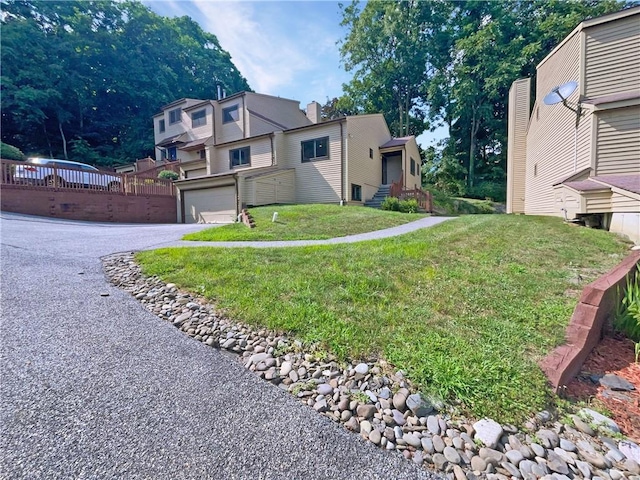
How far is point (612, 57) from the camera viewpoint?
820 centimetres

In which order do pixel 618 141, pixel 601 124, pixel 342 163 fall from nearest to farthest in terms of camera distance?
1. pixel 618 141
2. pixel 601 124
3. pixel 342 163

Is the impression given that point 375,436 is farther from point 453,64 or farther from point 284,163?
point 453,64

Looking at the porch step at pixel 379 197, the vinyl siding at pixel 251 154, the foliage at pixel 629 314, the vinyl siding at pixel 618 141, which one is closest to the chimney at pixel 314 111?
the vinyl siding at pixel 251 154

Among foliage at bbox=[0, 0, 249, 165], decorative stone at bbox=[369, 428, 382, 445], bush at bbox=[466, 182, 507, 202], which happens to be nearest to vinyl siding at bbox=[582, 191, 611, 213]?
decorative stone at bbox=[369, 428, 382, 445]

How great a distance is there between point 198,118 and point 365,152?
14.7 meters

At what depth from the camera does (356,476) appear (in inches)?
63.3

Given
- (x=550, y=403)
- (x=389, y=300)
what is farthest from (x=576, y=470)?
(x=389, y=300)

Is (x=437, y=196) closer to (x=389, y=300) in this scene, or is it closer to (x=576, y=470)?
(x=389, y=300)

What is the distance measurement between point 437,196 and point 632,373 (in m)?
21.5

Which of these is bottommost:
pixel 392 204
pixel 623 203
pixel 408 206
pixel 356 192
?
pixel 623 203

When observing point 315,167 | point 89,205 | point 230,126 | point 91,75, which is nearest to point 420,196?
point 315,167

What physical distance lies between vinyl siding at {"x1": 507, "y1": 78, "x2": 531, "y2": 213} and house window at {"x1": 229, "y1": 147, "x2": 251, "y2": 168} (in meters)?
14.9

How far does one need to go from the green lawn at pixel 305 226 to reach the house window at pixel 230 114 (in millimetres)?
12962

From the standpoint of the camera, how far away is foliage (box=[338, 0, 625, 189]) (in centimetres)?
2370
